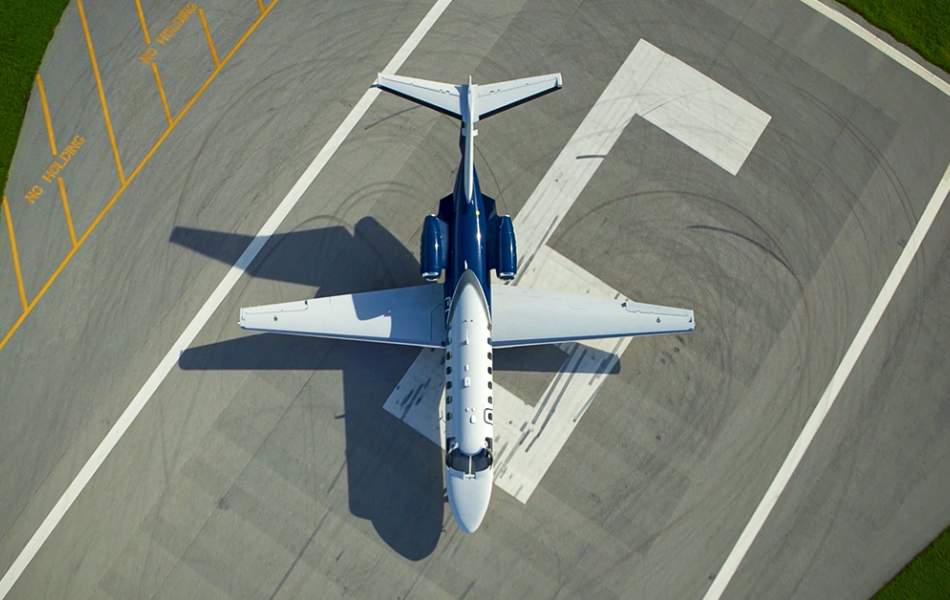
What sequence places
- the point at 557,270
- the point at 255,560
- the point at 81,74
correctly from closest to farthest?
1. the point at 255,560
2. the point at 557,270
3. the point at 81,74

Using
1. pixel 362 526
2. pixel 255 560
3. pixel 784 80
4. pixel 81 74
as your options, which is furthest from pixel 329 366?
pixel 784 80

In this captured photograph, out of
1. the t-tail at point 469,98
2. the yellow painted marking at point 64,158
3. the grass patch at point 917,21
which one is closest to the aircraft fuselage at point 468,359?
the t-tail at point 469,98

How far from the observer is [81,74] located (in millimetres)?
26016

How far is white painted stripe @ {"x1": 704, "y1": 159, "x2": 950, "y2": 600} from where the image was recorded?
73.9 feet

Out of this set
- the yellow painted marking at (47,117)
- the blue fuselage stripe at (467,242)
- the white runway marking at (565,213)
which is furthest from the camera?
the yellow painted marking at (47,117)

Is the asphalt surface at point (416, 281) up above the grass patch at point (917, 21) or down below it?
below

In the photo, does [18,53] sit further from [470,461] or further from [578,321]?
[578,321]

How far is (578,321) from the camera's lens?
21750mm

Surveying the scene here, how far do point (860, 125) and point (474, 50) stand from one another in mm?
17262

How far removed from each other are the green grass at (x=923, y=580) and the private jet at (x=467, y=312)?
508 inches

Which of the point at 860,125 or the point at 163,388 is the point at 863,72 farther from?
the point at 163,388

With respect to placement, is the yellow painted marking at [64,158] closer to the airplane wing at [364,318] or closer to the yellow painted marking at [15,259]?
the yellow painted marking at [15,259]

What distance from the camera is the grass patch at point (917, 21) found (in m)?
26.3

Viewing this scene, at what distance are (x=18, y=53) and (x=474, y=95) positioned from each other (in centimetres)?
2103
